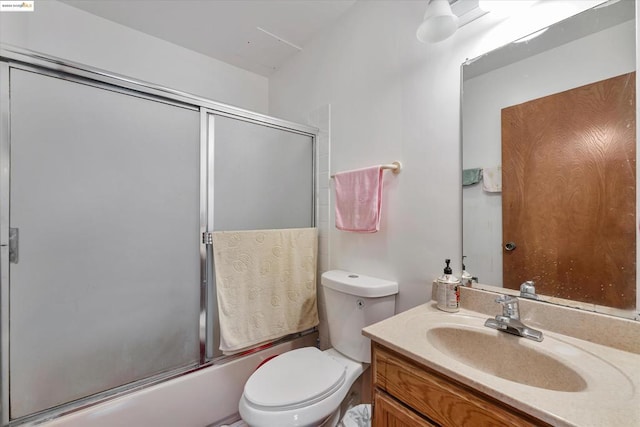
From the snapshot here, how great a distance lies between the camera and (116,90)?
1151 millimetres

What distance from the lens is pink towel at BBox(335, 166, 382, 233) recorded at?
52.7 inches

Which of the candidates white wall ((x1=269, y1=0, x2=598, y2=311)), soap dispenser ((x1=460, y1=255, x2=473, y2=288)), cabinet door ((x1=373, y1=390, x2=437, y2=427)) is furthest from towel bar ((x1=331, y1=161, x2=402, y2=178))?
cabinet door ((x1=373, y1=390, x2=437, y2=427))

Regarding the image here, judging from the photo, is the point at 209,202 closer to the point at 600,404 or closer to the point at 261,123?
the point at 261,123

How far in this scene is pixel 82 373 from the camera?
1098 mm

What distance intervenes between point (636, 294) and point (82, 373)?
1.95 metres

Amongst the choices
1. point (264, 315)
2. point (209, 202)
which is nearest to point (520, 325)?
point (264, 315)

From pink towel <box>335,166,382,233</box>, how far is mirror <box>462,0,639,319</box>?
0.40 metres

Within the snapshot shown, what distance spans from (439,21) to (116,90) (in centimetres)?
135

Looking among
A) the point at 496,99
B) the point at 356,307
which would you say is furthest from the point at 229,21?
the point at 356,307

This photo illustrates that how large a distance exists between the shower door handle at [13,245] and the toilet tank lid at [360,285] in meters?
1.24

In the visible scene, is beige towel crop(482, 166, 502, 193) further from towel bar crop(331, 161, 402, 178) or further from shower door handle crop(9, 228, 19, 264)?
shower door handle crop(9, 228, 19, 264)

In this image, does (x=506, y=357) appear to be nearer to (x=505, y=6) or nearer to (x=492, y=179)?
(x=492, y=179)

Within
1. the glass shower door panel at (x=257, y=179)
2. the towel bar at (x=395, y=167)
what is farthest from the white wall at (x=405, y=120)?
the glass shower door panel at (x=257, y=179)

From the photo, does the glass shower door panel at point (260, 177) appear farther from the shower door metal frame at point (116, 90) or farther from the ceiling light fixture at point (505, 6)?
the ceiling light fixture at point (505, 6)
